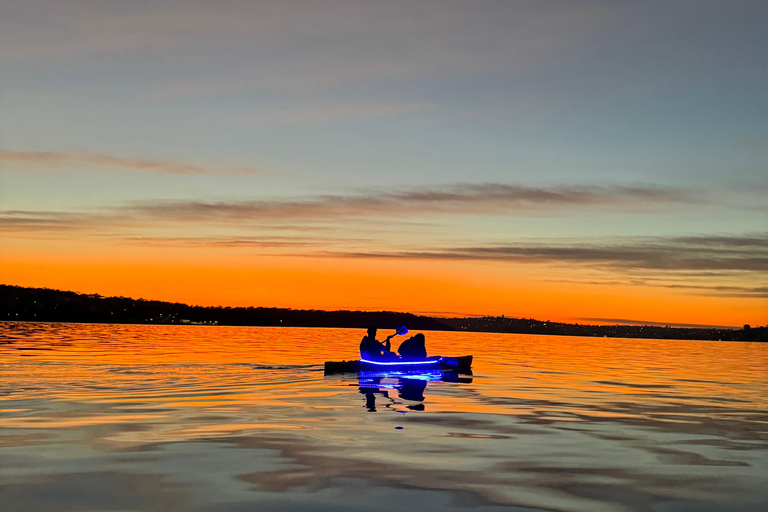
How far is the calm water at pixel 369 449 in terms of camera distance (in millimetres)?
13672

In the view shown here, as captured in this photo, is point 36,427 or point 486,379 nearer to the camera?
point 36,427

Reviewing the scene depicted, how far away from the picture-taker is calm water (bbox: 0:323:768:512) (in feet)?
44.9

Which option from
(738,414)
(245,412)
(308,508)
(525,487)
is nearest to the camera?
(308,508)

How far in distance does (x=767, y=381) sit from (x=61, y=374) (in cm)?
4666

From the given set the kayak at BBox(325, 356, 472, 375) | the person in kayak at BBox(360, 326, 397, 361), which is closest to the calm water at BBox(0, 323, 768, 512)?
the kayak at BBox(325, 356, 472, 375)

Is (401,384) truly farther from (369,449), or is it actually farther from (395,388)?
(369,449)

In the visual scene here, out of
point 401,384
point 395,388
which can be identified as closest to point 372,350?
point 401,384

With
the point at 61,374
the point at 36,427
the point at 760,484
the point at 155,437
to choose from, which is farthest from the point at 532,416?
the point at 61,374

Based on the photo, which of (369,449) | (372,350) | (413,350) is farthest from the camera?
(413,350)

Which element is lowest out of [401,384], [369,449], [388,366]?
[401,384]

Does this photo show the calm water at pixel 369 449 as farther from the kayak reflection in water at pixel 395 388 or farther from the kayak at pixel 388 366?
the kayak at pixel 388 366

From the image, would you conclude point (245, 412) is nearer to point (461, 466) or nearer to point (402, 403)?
point (402, 403)

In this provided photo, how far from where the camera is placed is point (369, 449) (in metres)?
18.5

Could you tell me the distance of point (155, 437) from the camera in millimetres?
19750
